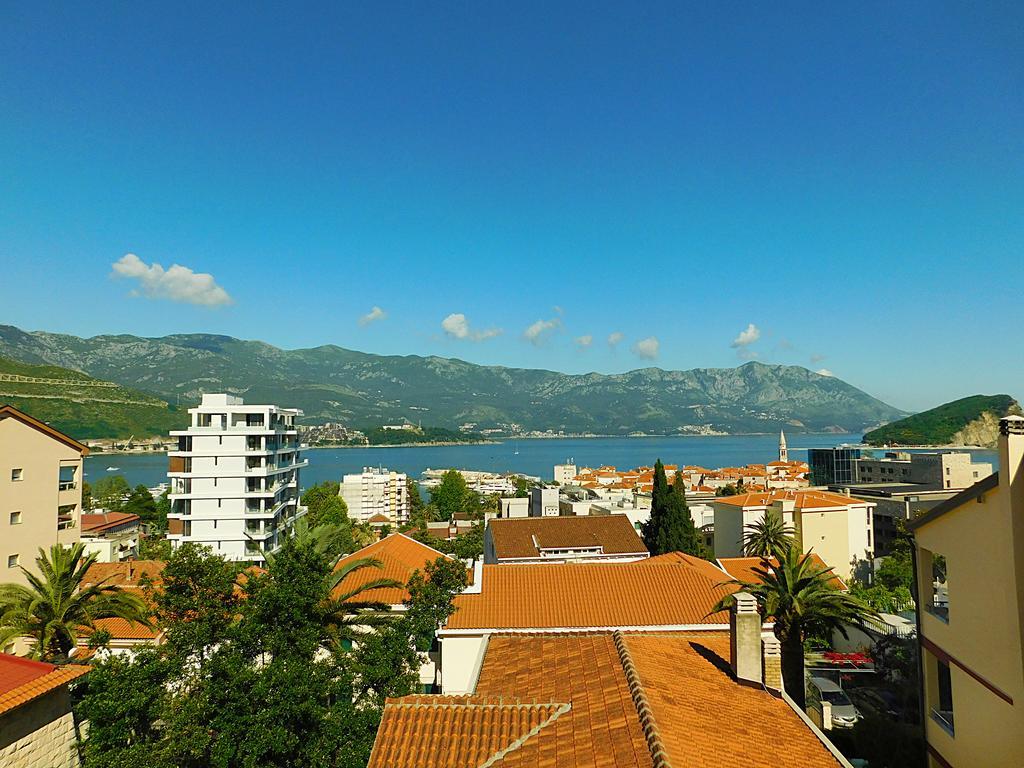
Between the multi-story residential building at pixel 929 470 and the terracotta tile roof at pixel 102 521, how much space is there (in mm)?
78208

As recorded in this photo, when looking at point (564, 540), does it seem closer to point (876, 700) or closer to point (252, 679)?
point (876, 700)

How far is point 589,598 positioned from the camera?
17.1 m

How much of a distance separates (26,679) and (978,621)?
14345mm

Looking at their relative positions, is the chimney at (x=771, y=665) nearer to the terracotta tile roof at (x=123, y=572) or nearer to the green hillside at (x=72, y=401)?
the terracotta tile roof at (x=123, y=572)

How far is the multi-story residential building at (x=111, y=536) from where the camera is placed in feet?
121

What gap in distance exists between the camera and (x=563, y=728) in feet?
28.5

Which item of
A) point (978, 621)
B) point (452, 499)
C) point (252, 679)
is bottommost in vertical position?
point (452, 499)

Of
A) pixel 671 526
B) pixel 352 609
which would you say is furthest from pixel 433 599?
pixel 671 526

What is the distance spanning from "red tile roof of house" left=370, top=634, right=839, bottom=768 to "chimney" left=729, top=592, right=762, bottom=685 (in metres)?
0.26

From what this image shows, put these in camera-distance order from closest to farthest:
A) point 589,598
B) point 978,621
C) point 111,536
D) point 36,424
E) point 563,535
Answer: point 978,621
point 589,598
point 36,424
point 563,535
point 111,536

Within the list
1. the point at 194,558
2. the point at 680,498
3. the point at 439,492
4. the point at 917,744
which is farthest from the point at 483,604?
the point at 439,492

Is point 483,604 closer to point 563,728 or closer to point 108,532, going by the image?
point 563,728

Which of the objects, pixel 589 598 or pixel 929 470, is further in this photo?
pixel 929 470

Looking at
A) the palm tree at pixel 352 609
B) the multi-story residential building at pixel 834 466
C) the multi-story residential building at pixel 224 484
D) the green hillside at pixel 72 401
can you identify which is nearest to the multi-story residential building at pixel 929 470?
the multi-story residential building at pixel 834 466
